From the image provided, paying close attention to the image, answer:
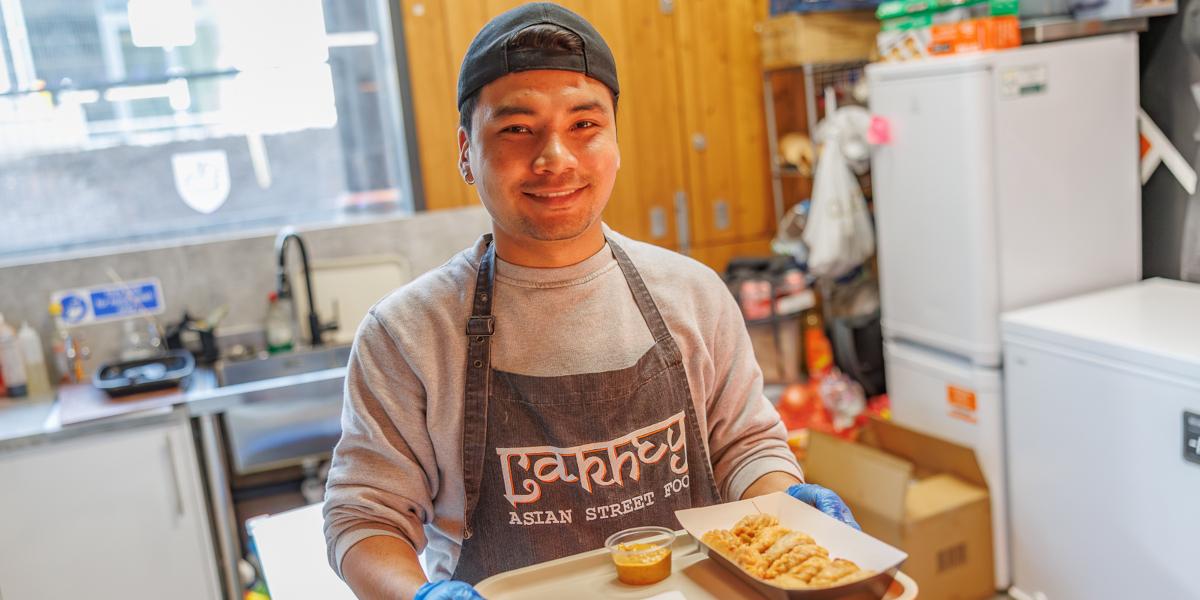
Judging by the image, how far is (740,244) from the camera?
4.05 metres

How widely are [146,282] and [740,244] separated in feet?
7.20

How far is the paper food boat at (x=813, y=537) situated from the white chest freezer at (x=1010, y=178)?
1.78 meters

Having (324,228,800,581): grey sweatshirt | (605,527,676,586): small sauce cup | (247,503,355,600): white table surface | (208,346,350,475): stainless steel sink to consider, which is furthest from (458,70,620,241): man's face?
(208,346,350,475): stainless steel sink

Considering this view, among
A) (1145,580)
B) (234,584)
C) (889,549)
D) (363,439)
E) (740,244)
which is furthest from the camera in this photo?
(740,244)

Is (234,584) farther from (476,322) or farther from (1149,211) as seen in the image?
(1149,211)

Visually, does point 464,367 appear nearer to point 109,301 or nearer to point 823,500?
point 823,500

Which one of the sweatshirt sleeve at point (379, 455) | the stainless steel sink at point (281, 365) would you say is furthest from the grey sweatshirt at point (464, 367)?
the stainless steel sink at point (281, 365)

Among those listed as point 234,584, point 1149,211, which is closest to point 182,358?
point 234,584

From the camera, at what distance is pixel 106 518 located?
2.78m

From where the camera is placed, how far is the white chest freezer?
278cm

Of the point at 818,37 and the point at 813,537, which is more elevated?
the point at 818,37

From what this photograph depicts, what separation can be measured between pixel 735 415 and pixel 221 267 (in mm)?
2432

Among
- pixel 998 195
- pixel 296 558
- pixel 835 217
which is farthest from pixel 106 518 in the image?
pixel 998 195

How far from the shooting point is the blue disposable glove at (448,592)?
1.12 metres
